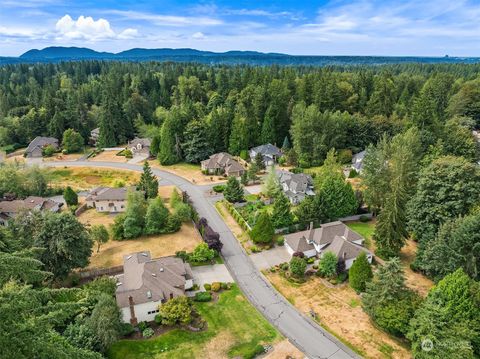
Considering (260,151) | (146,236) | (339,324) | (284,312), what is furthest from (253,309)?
(260,151)

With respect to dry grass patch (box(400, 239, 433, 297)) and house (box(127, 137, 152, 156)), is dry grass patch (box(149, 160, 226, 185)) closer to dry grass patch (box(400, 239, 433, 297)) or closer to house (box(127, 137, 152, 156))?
house (box(127, 137, 152, 156))

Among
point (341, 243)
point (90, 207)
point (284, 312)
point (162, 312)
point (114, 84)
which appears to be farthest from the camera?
point (114, 84)

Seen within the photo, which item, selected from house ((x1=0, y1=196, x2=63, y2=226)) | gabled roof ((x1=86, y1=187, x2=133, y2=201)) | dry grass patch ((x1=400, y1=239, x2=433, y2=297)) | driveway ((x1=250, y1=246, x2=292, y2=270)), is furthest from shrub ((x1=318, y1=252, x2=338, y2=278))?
house ((x1=0, y1=196, x2=63, y2=226))

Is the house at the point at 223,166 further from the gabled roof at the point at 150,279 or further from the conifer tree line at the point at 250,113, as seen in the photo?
the gabled roof at the point at 150,279

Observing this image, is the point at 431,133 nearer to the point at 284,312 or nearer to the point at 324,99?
the point at 324,99

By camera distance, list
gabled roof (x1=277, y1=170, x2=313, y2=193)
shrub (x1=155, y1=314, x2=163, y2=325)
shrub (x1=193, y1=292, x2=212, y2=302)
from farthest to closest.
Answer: gabled roof (x1=277, y1=170, x2=313, y2=193) < shrub (x1=193, y1=292, x2=212, y2=302) < shrub (x1=155, y1=314, x2=163, y2=325)

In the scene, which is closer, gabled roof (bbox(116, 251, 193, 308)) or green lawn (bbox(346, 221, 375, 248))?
gabled roof (bbox(116, 251, 193, 308))
